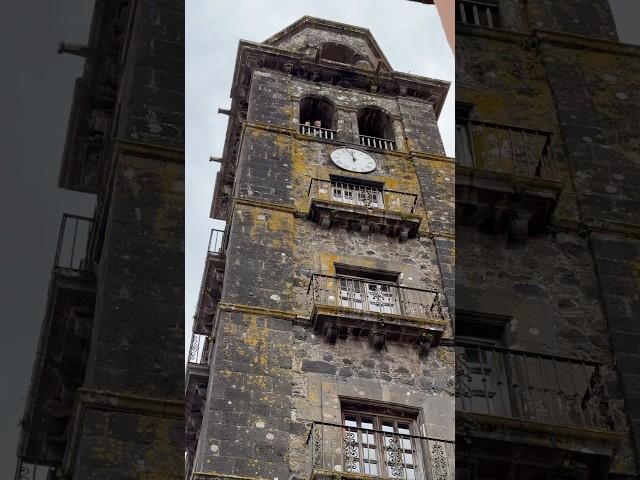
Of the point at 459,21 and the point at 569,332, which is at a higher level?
the point at 459,21

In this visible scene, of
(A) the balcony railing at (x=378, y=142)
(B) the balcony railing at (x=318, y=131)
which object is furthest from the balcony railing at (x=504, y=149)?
(A) the balcony railing at (x=378, y=142)

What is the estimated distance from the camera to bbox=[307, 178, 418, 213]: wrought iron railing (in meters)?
24.9

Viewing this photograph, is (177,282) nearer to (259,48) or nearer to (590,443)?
(590,443)

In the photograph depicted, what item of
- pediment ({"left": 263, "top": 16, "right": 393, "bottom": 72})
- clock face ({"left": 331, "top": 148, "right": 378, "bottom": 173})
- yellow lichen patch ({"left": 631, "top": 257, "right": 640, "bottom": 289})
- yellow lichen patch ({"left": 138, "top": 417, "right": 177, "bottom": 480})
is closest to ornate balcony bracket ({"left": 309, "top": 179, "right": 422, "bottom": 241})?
clock face ({"left": 331, "top": 148, "right": 378, "bottom": 173})

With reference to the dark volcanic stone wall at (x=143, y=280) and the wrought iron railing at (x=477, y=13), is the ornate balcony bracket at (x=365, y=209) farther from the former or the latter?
the dark volcanic stone wall at (x=143, y=280)

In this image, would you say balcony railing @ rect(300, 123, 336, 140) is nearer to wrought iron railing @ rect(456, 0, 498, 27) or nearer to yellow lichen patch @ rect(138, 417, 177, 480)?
wrought iron railing @ rect(456, 0, 498, 27)

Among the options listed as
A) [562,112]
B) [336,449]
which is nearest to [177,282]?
[562,112]

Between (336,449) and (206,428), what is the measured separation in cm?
202

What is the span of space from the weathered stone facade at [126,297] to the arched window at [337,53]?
19.7 metres

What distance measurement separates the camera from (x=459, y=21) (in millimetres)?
12375

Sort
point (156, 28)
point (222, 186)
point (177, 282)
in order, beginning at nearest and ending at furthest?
point (177, 282) → point (156, 28) → point (222, 186)

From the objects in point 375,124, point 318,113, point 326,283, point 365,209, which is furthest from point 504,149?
point 375,124

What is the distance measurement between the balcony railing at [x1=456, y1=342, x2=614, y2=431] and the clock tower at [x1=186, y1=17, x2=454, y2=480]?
31.4ft

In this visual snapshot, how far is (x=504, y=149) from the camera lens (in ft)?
34.5
